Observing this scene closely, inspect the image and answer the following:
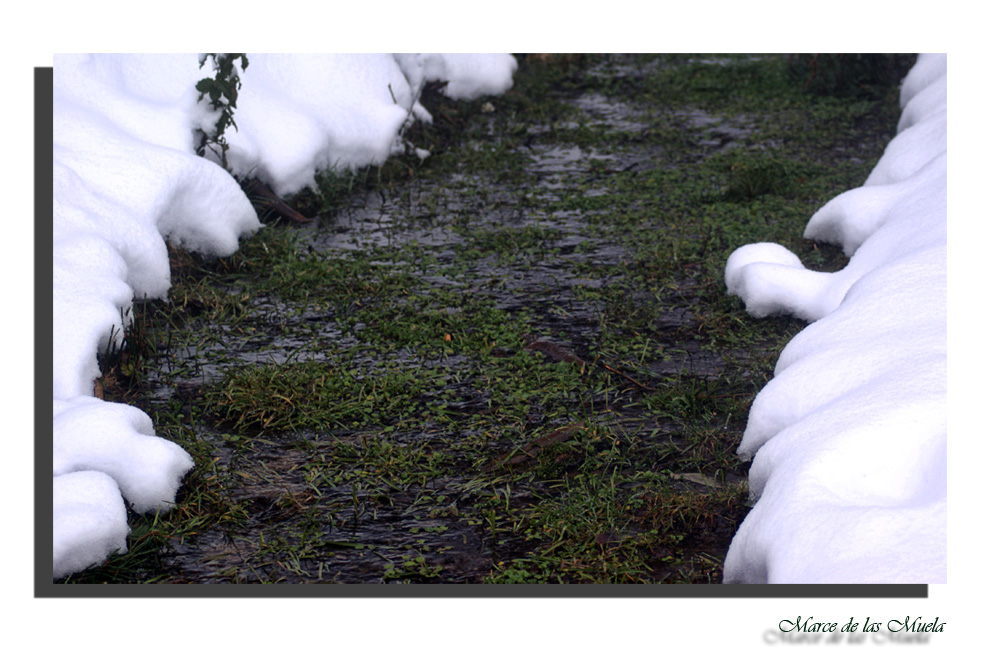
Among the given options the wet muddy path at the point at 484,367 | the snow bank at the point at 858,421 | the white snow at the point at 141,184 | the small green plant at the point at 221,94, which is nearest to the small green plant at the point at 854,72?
the wet muddy path at the point at 484,367

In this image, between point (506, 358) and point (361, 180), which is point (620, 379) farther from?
point (361, 180)

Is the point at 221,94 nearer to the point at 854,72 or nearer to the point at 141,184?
the point at 141,184

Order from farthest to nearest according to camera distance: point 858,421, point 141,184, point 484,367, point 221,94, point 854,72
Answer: point 854,72, point 221,94, point 141,184, point 484,367, point 858,421

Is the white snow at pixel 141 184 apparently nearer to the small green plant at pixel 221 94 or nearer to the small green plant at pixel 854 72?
the small green plant at pixel 221 94

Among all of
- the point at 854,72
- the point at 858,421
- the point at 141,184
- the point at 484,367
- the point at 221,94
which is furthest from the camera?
the point at 854,72

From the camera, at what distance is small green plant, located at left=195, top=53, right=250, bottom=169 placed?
496 centimetres

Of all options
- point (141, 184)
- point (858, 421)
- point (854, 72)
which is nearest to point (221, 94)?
point (141, 184)

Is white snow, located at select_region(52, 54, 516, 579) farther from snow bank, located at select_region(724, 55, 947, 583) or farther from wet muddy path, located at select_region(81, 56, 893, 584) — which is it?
snow bank, located at select_region(724, 55, 947, 583)

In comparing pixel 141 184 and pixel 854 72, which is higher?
pixel 854 72

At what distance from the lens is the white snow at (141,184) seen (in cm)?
290

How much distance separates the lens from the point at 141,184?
450 centimetres

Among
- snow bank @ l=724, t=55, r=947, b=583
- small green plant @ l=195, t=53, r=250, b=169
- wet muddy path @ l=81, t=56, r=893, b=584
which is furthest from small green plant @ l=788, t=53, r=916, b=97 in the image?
small green plant @ l=195, t=53, r=250, b=169

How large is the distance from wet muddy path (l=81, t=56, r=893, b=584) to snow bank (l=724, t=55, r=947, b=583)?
233 mm

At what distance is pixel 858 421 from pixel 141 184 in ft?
11.5
